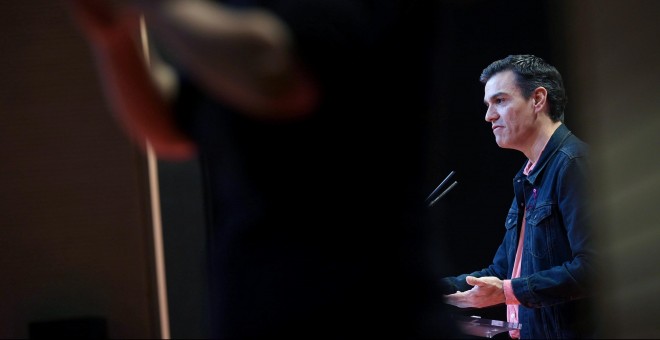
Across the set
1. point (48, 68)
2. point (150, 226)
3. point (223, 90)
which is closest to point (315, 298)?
point (223, 90)

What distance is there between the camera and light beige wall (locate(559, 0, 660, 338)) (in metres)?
2.45

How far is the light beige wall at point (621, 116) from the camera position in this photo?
2.45m

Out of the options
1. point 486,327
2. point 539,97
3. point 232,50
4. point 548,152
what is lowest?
point 486,327

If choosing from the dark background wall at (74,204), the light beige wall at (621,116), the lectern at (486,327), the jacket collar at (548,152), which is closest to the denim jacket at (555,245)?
the jacket collar at (548,152)

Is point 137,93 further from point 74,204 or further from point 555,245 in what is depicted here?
point 555,245

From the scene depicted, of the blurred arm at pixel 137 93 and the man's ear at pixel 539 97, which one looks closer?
the blurred arm at pixel 137 93

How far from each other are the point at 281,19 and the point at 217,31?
120 mm

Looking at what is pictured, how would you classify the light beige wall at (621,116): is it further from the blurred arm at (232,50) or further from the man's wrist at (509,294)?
the blurred arm at (232,50)

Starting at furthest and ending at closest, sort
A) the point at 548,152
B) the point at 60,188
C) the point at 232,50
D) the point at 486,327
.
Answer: the point at 548,152
the point at 486,327
the point at 60,188
the point at 232,50

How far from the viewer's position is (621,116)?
2.49m

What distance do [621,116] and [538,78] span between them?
0.74m

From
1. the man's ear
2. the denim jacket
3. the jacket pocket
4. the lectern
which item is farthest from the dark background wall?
the man's ear

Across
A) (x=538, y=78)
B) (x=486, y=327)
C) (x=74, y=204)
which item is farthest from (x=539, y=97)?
(x=74, y=204)

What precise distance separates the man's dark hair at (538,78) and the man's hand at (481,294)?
82 centimetres
